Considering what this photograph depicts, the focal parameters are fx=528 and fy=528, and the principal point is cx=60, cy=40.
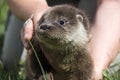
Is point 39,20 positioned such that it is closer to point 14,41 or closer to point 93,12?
point 93,12

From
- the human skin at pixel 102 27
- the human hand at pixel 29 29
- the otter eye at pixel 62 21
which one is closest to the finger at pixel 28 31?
the human hand at pixel 29 29

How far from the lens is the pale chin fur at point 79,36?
2.80 meters

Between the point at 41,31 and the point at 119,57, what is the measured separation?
1.23 m

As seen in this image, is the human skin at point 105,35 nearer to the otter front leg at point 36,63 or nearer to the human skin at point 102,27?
the human skin at point 102,27

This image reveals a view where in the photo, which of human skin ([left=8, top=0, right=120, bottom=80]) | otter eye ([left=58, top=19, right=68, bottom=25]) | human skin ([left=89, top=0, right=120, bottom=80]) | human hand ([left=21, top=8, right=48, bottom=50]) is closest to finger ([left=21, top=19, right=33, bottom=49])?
human hand ([left=21, top=8, right=48, bottom=50])

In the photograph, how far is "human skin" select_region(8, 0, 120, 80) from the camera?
10.7ft

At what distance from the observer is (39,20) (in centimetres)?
288

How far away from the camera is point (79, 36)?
2.83 m

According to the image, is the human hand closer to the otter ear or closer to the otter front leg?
the otter front leg

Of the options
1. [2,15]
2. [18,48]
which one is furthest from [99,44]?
[2,15]

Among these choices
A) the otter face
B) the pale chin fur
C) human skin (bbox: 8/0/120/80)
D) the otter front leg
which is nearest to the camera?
the otter face

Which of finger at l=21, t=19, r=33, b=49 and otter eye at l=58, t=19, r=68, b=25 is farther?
finger at l=21, t=19, r=33, b=49

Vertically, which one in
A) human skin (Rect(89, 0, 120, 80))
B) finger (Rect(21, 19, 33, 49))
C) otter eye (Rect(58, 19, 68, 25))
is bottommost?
human skin (Rect(89, 0, 120, 80))

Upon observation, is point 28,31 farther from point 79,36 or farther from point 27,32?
point 79,36
